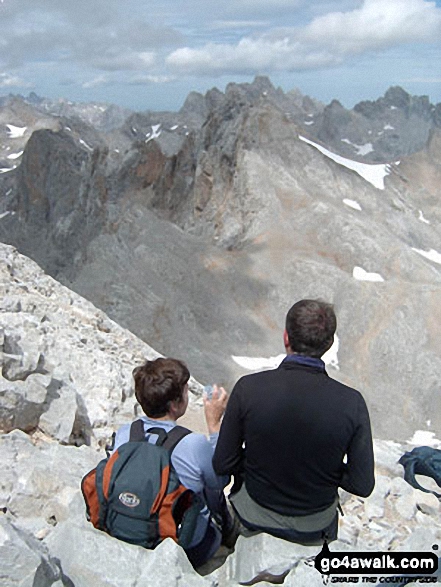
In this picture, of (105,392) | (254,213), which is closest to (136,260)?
(254,213)

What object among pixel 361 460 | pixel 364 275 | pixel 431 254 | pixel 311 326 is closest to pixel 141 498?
pixel 361 460

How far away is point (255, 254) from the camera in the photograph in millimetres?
56719

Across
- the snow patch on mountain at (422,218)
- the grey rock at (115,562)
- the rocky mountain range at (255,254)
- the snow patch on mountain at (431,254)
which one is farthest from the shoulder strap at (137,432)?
the snow patch on mountain at (422,218)

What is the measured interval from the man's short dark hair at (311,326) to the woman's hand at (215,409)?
3.76 ft

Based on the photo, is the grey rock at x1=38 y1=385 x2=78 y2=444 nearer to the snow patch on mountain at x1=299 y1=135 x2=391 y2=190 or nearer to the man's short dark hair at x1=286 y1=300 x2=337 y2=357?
the man's short dark hair at x1=286 y1=300 x2=337 y2=357

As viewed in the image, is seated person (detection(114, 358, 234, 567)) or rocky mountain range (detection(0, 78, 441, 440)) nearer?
seated person (detection(114, 358, 234, 567))

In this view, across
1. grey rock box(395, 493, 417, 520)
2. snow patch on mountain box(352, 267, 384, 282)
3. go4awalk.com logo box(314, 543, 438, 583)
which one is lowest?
snow patch on mountain box(352, 267, 384, 282)

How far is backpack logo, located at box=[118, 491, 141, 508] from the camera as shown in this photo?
195 inches

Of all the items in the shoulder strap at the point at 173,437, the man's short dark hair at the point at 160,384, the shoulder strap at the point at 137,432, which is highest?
the man's short dark hair at the point at 160,384

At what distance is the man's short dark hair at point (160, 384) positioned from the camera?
17.6 ft

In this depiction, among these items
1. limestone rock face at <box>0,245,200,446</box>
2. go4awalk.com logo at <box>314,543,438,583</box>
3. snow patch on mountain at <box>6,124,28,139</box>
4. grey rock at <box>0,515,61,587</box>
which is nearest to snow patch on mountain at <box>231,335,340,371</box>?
limestone rock face at <box>0,245,200,446</box>

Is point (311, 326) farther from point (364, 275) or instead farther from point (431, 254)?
point (431, 254)

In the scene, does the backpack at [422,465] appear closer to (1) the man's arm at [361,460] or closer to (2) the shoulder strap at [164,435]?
(1) the man's arm at [361,460]

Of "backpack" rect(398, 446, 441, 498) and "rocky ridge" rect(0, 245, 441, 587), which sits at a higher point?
"rocky ridge" rect(0, 245, 441, 587)
